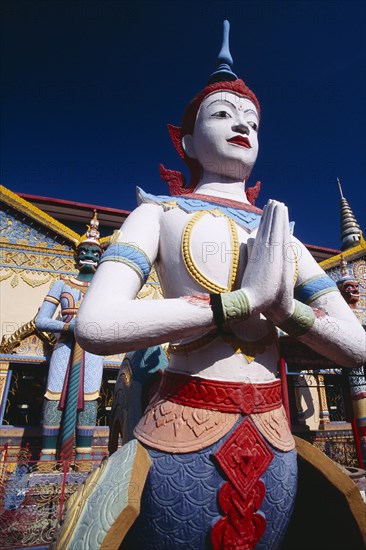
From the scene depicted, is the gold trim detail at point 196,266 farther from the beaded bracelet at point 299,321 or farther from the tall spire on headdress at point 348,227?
the tall spire on headdress at point 348,227

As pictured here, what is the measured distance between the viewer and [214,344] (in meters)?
1.34

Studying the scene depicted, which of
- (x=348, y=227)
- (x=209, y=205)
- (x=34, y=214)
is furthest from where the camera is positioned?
(x=348, y=227)

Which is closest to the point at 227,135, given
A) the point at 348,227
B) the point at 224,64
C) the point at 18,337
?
the point at 224,64

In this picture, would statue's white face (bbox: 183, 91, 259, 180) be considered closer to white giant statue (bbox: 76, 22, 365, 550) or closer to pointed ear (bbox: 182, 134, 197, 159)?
pointed ear (bbox: 182, 134, 197, 159)

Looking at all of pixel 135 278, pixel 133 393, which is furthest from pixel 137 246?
pixel 133 393

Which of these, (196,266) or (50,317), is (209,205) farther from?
(50,317)

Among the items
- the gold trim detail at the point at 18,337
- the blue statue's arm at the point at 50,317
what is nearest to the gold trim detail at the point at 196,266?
the blue statue's arm at the point at 50,317

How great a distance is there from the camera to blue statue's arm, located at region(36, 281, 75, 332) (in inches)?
175

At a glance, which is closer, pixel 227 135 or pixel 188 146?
pixel 227 135

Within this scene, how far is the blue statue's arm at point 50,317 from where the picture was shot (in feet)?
14.6

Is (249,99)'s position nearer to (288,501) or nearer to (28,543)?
(288,501)

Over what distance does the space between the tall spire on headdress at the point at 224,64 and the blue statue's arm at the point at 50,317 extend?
343cm

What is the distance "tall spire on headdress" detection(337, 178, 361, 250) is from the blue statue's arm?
941 centimetres

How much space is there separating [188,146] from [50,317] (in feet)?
11.1
